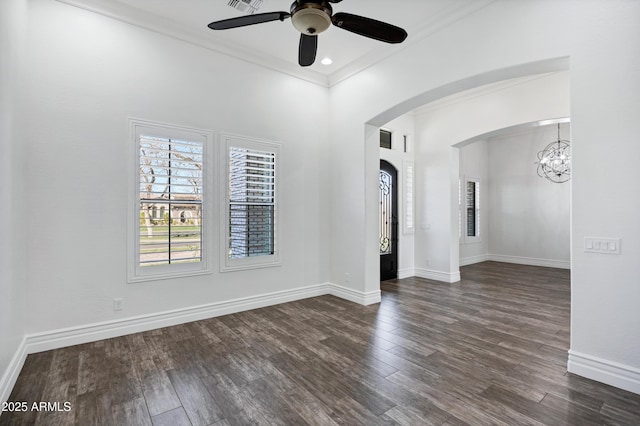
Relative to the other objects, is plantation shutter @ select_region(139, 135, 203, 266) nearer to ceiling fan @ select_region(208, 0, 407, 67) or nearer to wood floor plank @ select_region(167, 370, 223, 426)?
wood floor plank @ select_region(167, 370, 223, 426)

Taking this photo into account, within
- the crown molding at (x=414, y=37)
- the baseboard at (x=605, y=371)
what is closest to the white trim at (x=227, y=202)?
the crown molding at (x=414, y=37)

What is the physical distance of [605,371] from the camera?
2.46 m

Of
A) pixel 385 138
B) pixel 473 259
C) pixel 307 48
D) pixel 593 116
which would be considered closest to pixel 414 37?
A: pixel 307 48

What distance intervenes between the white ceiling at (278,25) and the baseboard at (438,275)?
4.15m

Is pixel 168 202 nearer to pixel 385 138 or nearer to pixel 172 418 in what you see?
pixel 172 418

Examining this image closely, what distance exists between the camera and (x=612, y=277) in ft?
8.04

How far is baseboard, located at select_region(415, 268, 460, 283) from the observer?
6.07 meters

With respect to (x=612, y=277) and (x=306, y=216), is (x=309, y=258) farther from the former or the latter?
(x=612, y=277)

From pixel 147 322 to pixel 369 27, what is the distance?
3813mm

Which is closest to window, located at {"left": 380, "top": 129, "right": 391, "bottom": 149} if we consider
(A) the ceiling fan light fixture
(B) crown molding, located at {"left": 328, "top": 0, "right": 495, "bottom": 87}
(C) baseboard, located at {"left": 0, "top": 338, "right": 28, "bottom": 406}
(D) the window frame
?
(B) crown molding, located at {"left": 328, "top": 0, "right": 495, "bottom": 87}

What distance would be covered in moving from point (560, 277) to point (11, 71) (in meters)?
9.03

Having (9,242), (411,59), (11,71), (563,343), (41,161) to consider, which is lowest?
(563,343)

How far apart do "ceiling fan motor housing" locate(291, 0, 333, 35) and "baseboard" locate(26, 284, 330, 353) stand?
11.2ft

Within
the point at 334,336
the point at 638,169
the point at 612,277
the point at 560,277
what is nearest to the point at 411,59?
the point at 638,169
